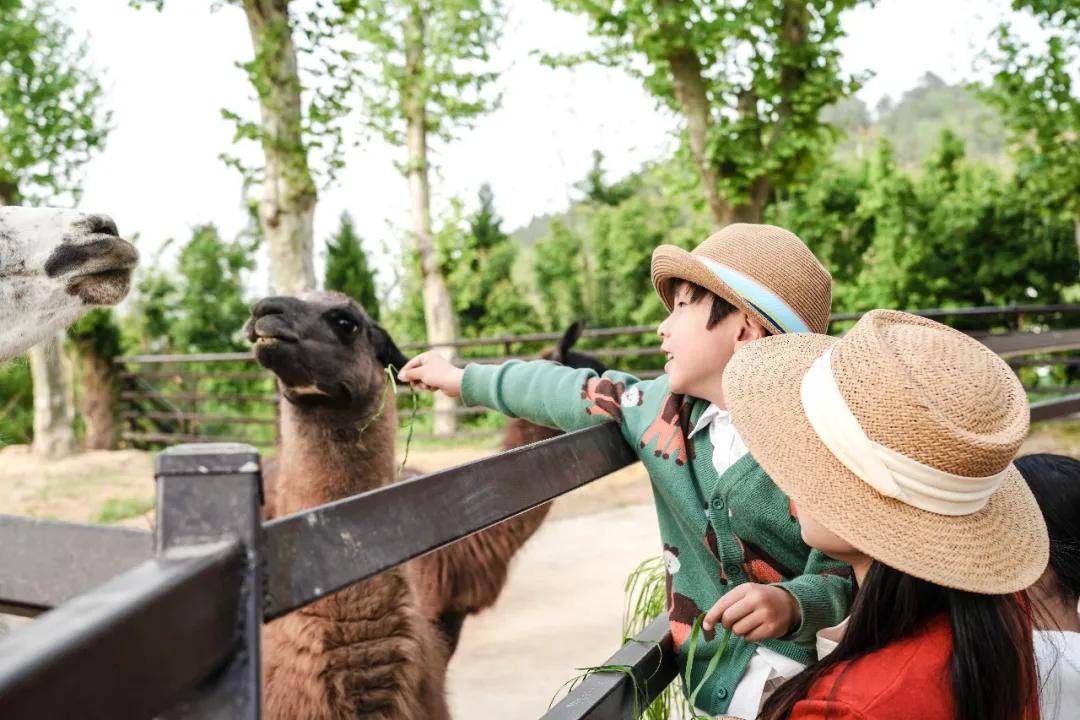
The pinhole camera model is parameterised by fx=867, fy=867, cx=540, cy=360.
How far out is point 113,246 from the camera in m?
2.50

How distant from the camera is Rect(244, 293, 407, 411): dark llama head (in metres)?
2.68

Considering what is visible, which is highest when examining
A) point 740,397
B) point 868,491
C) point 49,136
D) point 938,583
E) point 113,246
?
point 49,136

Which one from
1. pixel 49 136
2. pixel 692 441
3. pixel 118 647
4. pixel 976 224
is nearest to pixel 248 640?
pixel 118 647

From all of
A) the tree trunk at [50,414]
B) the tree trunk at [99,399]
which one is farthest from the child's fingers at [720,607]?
the tree trunk at [99,399]

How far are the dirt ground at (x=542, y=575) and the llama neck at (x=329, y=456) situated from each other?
0.74 m

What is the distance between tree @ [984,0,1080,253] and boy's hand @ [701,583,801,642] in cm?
999

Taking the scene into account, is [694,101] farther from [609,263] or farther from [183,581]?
[609,263]

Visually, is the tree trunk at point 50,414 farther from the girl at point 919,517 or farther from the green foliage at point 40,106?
the girl at point 919,517

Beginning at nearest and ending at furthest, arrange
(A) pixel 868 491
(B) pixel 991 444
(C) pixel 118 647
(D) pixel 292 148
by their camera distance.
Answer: (C) pixel 118 647
(B) pixel 991 444
(A) pixel 868 491
(D) pixel 292 148

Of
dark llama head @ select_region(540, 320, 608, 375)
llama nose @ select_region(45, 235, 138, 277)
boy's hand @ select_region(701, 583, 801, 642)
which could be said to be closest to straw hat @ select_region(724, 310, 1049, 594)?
boy's hand @ select_region(701, 583, 801, 642)

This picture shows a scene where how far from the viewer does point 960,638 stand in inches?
46.4

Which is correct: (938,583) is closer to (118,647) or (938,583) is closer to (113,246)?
(118,647)

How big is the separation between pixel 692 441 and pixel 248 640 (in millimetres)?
1292

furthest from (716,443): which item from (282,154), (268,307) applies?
(282,154)
